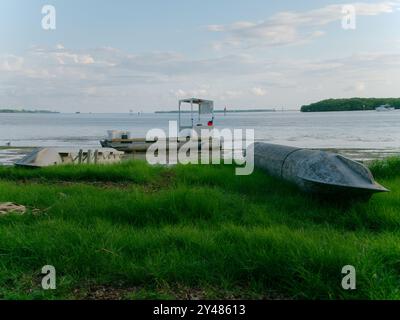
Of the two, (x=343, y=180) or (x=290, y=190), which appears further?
(x=290, y=190)

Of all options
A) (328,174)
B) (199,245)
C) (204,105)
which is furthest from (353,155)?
(199,245)

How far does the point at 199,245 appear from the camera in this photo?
461cm

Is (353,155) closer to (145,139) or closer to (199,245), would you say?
(145,139)

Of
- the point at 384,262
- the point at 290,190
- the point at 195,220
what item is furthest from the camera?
the point at 290,190

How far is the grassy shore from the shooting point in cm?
378

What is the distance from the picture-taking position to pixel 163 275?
3969mm

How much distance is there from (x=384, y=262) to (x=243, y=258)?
58.4 inches

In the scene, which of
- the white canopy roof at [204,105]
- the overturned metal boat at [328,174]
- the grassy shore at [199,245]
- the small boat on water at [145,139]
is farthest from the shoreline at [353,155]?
the grassy shore at [199,245]

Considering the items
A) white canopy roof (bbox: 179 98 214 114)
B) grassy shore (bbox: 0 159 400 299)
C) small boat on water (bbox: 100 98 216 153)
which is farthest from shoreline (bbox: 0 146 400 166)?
grassy shore (bbox: 0 159 400 299)

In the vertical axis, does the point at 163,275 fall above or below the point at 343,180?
below

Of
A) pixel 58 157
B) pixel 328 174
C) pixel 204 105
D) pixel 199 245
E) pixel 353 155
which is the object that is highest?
pixel 204 105
